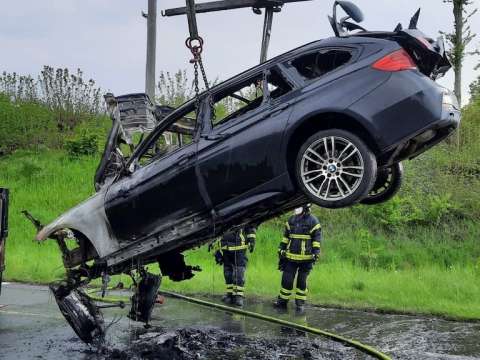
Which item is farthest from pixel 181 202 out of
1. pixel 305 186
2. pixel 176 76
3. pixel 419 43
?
pixel 176 76

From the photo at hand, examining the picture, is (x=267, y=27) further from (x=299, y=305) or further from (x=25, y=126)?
(x=25, y=126)

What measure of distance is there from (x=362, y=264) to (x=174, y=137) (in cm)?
666

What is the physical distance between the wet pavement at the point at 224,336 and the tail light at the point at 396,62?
294 cm

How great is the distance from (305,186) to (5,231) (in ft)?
14.6

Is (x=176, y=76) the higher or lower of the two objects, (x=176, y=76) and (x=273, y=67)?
the higher

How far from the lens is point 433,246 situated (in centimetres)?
1161

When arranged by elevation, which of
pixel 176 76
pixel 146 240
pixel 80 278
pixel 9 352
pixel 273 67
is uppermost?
pixel 176 76

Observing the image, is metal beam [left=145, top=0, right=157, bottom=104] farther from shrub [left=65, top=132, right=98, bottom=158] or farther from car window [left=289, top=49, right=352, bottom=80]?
car window [left=289, top=49, right=352, bottom=80]

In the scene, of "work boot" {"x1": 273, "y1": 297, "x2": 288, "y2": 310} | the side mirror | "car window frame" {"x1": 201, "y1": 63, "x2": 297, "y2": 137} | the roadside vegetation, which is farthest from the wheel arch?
"work boot" {"x1": 273, "y1": 297, "x2": 288, "y2": 310}

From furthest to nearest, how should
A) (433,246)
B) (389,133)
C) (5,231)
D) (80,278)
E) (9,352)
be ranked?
(433,246) → (5,231) → (80,278) → (9,352) → (389,133)

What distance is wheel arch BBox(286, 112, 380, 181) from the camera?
15.2 feet

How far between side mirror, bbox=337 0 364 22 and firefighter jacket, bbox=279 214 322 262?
4226 mm

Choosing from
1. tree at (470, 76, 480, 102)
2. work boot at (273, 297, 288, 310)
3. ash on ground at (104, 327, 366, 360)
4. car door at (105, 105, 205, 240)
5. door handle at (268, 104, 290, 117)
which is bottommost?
ash on ground at (104, 327, 366, 360)

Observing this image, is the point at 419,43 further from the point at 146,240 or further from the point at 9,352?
the point at 9,352
